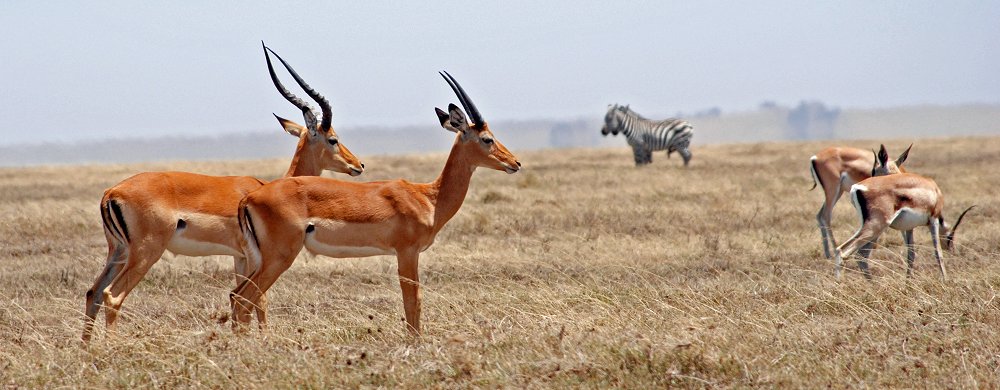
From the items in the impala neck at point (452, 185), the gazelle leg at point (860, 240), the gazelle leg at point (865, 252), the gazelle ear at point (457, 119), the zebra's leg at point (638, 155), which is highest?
the gazelle ear at point (457, 119)

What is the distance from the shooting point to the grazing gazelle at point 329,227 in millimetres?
6938

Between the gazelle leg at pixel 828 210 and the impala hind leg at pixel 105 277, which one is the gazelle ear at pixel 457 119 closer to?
the impala hind leg at pixel 105 277

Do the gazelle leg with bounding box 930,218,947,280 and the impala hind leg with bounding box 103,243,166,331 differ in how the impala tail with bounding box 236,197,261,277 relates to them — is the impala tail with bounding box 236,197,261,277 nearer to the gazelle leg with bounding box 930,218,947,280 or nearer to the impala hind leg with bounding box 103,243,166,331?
the impala hind leg with bounding box 103,243,166,331

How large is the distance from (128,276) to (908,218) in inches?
257

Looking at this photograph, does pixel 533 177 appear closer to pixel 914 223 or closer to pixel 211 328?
pixel 914 223

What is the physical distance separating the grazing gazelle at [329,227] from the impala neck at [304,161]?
7.14 feet

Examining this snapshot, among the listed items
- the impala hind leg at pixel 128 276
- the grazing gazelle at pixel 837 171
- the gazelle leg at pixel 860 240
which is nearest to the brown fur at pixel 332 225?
the impala hind leg at pixel 128 276

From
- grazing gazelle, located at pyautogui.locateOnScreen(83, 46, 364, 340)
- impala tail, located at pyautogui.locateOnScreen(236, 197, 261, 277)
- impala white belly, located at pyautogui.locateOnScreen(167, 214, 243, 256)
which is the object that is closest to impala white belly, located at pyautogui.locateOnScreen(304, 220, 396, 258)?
impala tail, located at pyautogui.locateOnScreen(236, 197, 261, 277)

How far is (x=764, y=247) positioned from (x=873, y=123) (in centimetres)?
14563

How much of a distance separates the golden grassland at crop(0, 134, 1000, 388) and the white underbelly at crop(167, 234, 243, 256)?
1.60 ft

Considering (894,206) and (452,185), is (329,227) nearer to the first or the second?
(452,185)

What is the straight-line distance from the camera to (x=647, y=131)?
30891 millimetres

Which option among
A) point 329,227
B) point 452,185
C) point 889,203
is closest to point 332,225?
point 329,227

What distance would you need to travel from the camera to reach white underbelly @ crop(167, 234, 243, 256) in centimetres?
755
